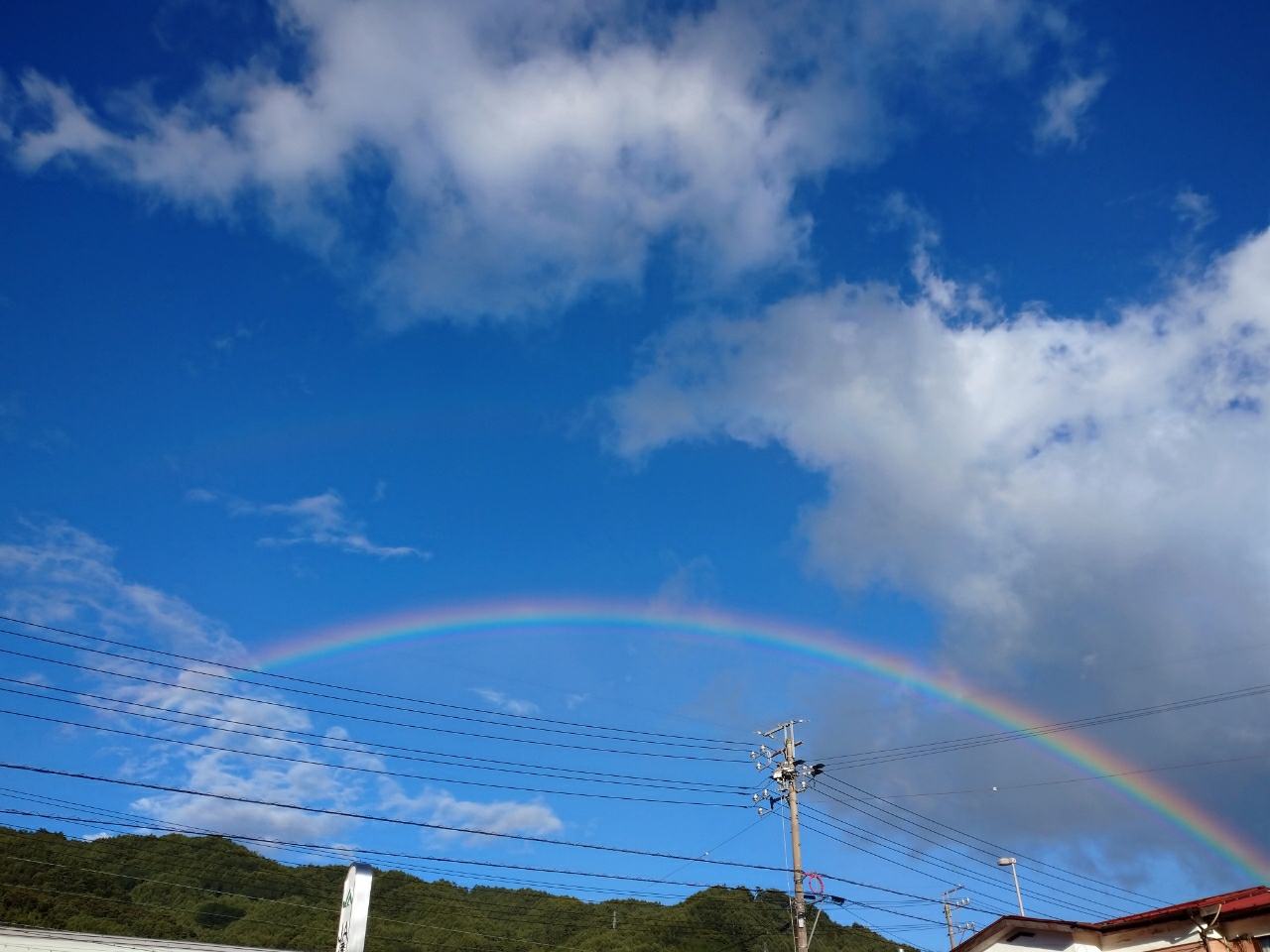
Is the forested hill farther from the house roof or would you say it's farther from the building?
the house roof

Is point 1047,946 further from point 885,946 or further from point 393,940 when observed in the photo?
point 885,946

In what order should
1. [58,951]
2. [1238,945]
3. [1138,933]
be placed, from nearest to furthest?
1. [58,951]
2. [1238,945]
3. [1138,933]

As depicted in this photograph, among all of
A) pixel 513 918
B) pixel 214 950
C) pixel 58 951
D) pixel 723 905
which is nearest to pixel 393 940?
pixel 513 918

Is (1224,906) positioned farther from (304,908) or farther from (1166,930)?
(304,908)

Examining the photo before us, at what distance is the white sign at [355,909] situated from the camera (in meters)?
10.2

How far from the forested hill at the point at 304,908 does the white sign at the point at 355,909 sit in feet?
76.4

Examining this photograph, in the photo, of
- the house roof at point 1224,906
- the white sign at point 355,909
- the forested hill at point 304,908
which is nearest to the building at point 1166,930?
the house roof at point 1224,906

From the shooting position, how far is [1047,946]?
2719cm

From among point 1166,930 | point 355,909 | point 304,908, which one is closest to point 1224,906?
point 1166,930

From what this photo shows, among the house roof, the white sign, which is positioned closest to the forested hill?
the house roof

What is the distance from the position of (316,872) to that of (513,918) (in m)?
15.4

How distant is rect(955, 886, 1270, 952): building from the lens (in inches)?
914

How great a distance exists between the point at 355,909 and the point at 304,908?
4868 centimetres

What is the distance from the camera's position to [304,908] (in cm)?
5159
